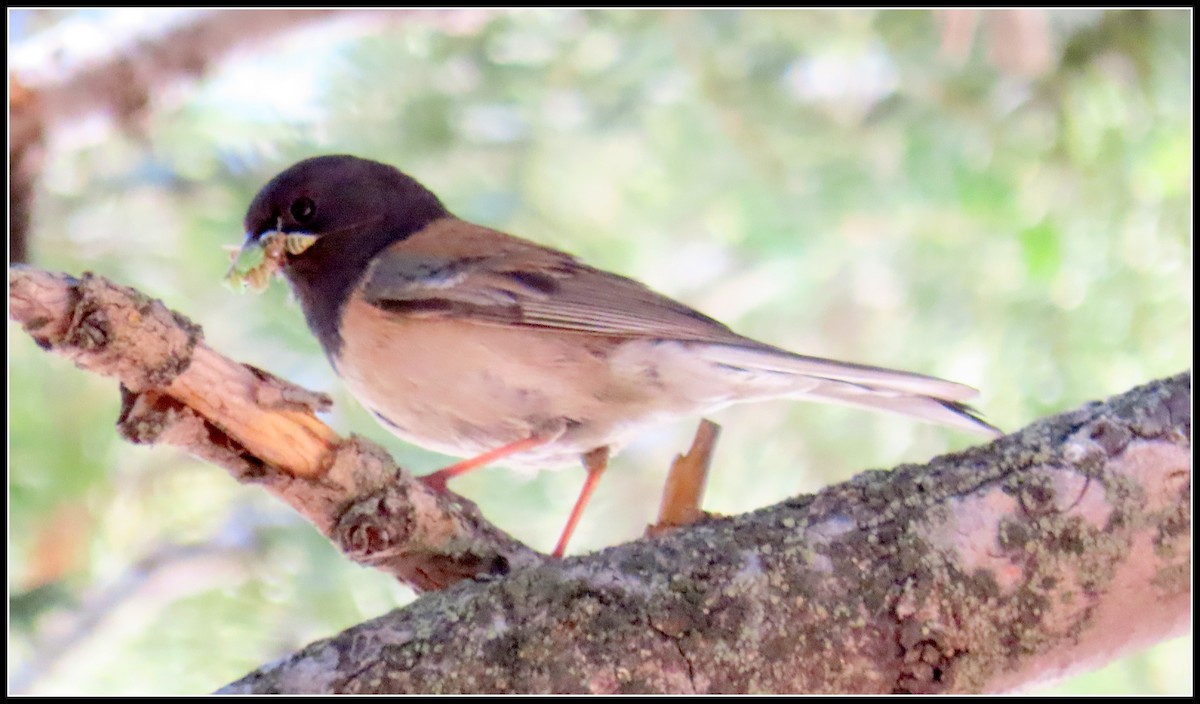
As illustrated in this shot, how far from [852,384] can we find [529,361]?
0.66 meters

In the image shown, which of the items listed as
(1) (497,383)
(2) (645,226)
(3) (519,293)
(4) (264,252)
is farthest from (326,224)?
(2) (645,226)

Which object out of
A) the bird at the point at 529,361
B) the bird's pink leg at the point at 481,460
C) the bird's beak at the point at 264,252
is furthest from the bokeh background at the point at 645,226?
the bird's pink leg at the point at 481,460

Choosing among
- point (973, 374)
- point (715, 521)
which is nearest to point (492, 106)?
point (973, 374)

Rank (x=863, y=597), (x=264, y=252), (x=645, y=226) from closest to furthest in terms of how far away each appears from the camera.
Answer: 1. (x=863, y=597)
2. (x=264, y=252)
3. (x=645, y=226)

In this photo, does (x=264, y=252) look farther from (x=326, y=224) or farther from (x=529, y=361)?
(x=529, y=361)

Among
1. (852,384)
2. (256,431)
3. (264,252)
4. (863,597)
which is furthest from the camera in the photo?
(264,252)

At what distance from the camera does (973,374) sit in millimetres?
2900

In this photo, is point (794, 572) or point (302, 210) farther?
point (302, 210)

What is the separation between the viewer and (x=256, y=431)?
1.60 meters

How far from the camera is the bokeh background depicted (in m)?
2.68

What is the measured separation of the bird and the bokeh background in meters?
0.55

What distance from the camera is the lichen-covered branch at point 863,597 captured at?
1.37 meters

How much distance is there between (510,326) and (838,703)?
3.58 feet

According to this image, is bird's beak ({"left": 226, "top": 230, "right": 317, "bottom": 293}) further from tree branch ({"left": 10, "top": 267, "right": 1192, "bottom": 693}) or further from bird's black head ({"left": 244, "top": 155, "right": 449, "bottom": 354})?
tree branch ({"left": 10, "top": 267, "right": 1192, "bottom": 693})
